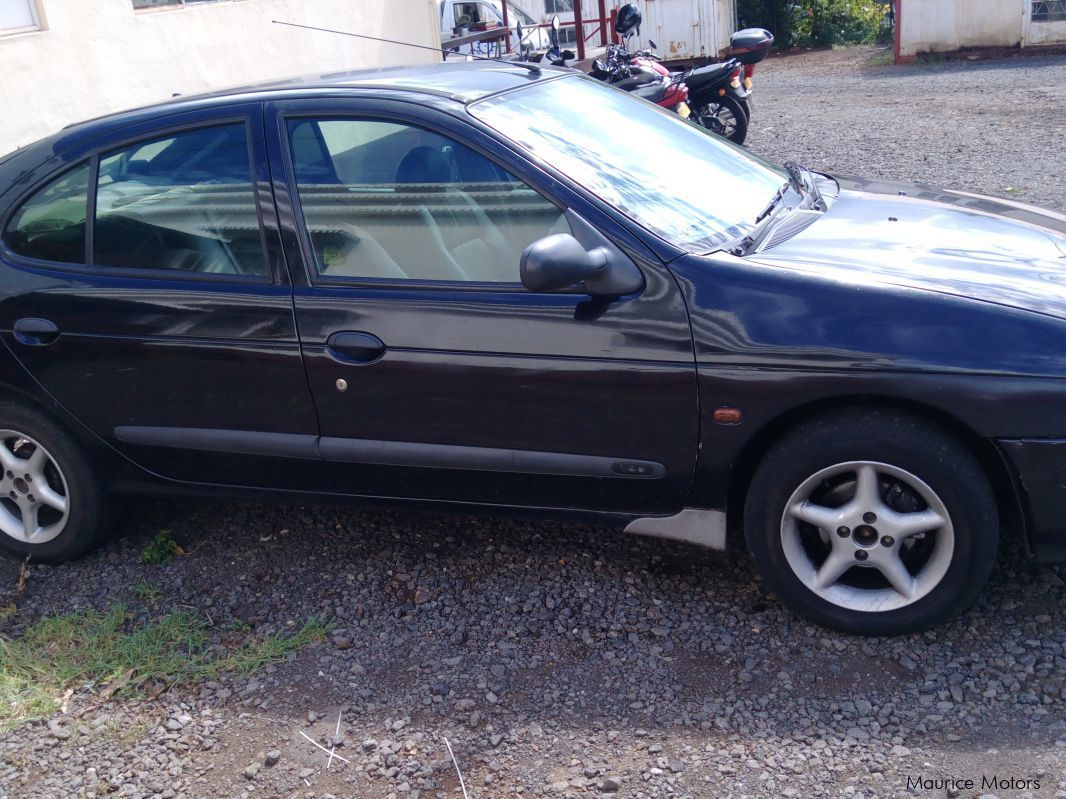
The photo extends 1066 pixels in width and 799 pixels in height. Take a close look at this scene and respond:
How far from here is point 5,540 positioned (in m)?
4.10

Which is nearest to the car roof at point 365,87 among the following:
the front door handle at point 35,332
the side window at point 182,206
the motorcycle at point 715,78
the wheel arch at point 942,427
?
the side window at point 182,206

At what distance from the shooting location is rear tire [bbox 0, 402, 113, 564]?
155 inches

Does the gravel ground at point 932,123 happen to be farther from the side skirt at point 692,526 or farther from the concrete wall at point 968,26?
the side skirt at point 692,526

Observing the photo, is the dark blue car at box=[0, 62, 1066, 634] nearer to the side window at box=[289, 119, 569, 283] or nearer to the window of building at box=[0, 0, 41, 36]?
the side window at box=[289, 119, 569, 283]

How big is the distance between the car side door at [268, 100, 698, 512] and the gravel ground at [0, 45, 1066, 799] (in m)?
0.40

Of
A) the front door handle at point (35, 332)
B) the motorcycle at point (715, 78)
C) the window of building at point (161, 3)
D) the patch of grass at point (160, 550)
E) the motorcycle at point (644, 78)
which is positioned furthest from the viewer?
the motorcycle at point (715, 78)

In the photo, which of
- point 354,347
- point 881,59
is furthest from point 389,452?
point 881,59

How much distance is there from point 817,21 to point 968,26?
5.13 meters

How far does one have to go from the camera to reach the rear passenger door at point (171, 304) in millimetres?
3584

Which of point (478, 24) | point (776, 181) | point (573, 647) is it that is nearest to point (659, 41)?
point (478, 24)

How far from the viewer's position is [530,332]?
3260 mm

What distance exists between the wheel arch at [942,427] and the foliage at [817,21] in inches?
824

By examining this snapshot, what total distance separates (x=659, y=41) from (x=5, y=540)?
713 inches

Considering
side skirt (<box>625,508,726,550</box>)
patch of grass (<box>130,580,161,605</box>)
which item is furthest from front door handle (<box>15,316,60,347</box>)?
side skirt (<box>625,508,726,550</box>)
